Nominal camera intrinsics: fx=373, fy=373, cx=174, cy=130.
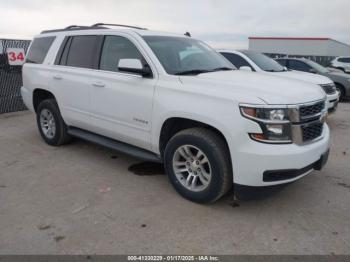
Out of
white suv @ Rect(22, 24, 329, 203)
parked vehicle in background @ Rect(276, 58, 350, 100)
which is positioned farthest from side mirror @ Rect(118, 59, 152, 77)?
parked vehicle in background @ Rect(276, 58, 350, 100)

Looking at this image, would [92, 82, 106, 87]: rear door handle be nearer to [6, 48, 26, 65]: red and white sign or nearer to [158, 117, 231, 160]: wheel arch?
[158, 117, 231, 160]: wheel arch

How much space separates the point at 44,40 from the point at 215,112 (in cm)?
388

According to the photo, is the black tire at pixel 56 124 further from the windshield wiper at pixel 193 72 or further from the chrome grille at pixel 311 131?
the chrome grille at pixel 311 131

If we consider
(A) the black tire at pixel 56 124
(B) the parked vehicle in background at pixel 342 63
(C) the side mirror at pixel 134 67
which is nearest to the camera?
(C) the side mirror at pixel 134 67

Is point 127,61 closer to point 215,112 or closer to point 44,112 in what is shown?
point 215,112

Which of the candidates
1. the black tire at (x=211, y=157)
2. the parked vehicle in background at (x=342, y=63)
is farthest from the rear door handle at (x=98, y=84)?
the parked vehicle in background at (x=342, y=63)

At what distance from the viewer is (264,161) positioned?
3.49 meters

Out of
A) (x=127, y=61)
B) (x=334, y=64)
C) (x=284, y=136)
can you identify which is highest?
(x=127, y=61)

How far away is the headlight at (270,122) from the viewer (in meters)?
3.51

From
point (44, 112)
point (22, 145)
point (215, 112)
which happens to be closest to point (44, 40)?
point (44, 112)

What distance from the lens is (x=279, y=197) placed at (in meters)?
4.33

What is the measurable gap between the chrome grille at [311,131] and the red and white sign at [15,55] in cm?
840

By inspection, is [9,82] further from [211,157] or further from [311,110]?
[311,110]

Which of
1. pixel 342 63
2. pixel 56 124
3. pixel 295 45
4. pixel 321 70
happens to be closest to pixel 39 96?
pixel 56 124
